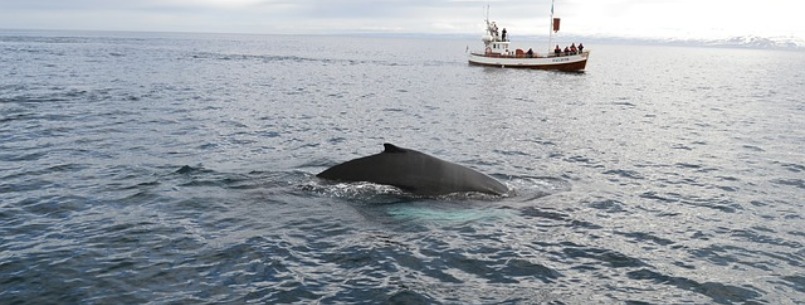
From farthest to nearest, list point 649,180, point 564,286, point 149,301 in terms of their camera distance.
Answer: point 649,180
point 564,286
point 149,301

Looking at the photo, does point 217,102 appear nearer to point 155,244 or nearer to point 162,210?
point 162,210

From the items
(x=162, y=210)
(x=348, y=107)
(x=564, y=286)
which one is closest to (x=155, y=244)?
(x=162, y=210)

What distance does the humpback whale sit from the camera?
50.0 feet

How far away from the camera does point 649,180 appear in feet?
66.3

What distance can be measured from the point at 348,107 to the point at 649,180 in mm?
24808

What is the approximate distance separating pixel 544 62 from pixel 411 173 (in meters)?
84.4

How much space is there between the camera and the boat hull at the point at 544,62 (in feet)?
306

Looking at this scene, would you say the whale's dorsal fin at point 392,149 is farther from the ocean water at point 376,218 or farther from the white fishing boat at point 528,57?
the white fishing boat at point 528,57

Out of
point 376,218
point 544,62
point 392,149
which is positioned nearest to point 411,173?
A: point 392,149

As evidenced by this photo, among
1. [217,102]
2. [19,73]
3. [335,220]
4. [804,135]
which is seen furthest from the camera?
[19,73]

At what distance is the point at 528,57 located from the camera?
3831 inches

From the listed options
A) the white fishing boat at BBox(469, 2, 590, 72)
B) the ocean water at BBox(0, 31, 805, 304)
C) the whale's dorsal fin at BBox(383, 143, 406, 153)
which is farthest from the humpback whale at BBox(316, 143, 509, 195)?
the white fishing boat at BBox(469, 2, 590, 72)

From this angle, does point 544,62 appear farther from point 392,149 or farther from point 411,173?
point 392,149

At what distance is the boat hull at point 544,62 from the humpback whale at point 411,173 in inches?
3210
